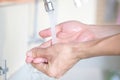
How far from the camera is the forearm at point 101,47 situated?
0.65 metres

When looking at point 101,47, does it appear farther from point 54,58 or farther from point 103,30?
point 103,30

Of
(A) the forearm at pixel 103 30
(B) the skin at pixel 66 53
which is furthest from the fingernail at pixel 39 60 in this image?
(A) the forearm at pixel 103 30

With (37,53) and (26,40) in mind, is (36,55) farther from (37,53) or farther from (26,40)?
(26,40)

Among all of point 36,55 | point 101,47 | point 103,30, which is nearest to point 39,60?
point 36,55

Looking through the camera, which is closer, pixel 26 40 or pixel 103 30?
pixel 103 30

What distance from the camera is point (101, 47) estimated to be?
66cm

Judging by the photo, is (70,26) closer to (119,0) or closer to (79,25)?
(79,25)

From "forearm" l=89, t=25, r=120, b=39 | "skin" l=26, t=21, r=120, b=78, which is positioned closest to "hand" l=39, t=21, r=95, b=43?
"forearm" l=89, t=25, r=120, b=39

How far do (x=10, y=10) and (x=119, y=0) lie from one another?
3.21 feet

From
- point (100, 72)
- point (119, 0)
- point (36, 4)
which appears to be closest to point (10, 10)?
point (36, 4)

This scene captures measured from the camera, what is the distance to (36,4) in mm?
1166

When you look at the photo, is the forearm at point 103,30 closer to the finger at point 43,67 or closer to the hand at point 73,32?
the hand at point 73,32

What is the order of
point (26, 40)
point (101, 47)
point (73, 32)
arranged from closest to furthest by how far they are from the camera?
point (101, 47)
point (73, 32)
point (26, 40)

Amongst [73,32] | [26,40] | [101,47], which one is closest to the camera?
[101,47]
